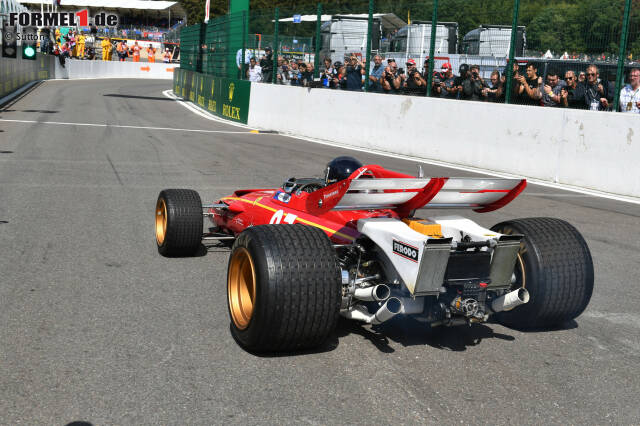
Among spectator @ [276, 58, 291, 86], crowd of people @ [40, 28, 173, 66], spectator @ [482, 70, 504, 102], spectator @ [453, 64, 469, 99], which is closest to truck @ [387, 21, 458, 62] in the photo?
spectator @ [453, 64, 469, 99]

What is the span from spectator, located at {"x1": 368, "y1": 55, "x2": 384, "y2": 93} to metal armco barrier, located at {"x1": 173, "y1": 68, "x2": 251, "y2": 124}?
6.23 metres

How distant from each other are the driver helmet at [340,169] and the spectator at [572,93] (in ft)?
→ 26.9

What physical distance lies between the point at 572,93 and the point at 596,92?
0.45m

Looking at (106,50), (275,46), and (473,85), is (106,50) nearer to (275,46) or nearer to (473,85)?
(275,46)

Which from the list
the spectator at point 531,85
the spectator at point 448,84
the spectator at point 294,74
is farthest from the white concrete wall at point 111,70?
the spectator at point 531,85

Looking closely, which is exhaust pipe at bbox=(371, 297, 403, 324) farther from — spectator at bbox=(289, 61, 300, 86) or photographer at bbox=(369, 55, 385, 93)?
spectator at bbox=(289, 61, 300, 86)

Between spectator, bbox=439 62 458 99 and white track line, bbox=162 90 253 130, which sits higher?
spectator, bbox=439 62 458 99

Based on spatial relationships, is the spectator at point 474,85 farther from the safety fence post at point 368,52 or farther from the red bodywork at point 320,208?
the red bodywork at point 320,208

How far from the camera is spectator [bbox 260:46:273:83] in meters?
21.9

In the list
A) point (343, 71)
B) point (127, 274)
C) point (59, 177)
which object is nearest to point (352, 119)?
point (343, 71)

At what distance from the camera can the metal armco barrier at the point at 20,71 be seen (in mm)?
28984

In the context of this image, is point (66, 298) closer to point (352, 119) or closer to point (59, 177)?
point (59, 177)

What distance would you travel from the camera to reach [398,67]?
667 inches

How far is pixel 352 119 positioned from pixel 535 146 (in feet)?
19.7
